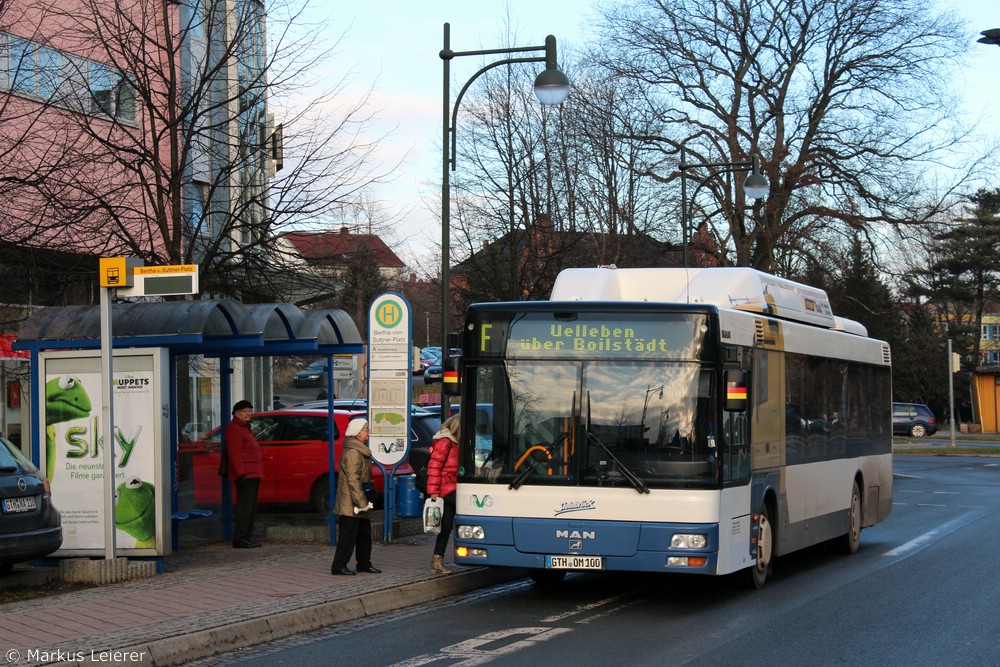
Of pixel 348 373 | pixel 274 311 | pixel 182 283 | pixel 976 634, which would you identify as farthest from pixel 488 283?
pixel 976 634

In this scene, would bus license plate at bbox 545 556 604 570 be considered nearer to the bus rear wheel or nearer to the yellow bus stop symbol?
the bus rear wheel

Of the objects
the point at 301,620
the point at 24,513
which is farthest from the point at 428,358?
the point at 301,620

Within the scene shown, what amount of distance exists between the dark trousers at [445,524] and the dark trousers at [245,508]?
297cm

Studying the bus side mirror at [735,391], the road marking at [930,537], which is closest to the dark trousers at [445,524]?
the bus side mirror at [735,391]

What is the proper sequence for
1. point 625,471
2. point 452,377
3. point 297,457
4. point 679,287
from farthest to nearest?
1. point 297,457
2. point 679,287
3. point 452,377
4. point 625,471

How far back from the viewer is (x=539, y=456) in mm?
11062

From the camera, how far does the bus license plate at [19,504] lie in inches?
437

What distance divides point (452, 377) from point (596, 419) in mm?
1554

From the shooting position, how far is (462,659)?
8531 mm


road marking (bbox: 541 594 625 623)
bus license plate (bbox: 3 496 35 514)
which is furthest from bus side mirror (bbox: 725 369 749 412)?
bus license plate (bbox: 3 496 35 514)

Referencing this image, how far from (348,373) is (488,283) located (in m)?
12.3

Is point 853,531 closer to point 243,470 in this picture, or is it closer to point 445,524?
point 445,524

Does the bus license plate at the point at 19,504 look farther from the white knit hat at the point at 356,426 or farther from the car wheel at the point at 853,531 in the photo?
the car wheel at the point at 853,531

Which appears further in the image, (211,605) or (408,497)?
(408,497)
